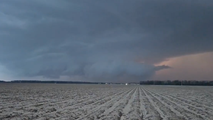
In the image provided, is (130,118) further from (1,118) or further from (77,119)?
(1,118)

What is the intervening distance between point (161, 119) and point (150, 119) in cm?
59

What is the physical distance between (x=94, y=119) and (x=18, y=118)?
3638 millimetres

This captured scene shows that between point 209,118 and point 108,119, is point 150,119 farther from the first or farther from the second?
point 209,118

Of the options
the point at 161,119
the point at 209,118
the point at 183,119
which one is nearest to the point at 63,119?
the point at 161,119

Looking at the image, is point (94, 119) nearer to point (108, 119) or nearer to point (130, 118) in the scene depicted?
point (108, 119)

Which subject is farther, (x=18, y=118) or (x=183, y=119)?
(x=183, y=119)

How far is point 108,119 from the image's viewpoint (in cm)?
885

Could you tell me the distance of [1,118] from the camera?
28.0 feet

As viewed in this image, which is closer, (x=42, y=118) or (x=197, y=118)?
(x=42, y=118)

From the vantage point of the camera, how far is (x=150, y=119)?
29.6 ft

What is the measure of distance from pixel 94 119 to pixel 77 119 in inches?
32.0

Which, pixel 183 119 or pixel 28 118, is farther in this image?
pixel 183 119

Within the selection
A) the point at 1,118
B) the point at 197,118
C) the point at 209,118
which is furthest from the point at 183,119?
the point at 1,118

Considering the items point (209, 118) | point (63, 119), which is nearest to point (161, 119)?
point (209, 118)
